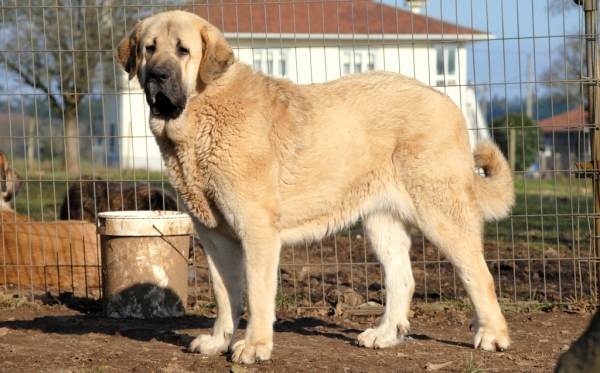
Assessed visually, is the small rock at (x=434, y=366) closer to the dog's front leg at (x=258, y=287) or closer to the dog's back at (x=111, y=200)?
the dog's front leg at (x=258, y=287)

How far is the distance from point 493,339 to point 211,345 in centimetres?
163

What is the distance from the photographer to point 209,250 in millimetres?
4180

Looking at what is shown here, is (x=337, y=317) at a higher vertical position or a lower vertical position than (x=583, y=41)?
lower

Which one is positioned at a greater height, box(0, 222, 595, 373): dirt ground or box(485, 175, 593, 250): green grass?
box(485, 175, 593, 250): green grass

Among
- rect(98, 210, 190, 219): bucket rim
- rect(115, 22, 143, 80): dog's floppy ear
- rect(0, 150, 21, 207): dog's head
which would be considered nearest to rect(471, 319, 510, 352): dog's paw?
rect(98, 210, 190, 219): bucket rim

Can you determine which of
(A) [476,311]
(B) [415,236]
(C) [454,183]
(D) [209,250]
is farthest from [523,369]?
(B) [415,236]

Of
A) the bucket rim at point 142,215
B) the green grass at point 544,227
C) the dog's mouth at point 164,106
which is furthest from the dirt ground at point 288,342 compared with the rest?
the dog's mouth at point 164,106

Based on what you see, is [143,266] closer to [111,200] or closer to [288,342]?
[288,342]

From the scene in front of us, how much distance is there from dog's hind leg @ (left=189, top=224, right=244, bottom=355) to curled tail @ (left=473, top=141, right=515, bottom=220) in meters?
1.54

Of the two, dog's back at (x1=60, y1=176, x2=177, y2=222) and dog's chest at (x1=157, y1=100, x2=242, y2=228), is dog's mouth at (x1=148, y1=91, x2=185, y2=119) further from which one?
dog's back at (x1=60, y1=176, x2=177, y2=222)

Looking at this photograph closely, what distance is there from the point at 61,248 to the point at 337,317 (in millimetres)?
2494

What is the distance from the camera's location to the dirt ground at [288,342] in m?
3.88

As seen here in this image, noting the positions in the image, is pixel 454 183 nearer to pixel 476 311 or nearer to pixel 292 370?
pixel 476 311

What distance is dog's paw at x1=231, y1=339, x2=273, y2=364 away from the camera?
151 inches
